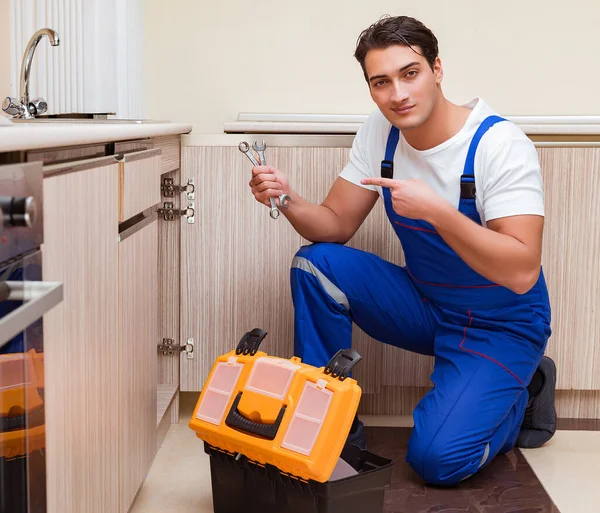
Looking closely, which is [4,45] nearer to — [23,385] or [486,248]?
[486,248]

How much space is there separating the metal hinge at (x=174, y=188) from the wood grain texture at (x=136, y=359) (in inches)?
16.7

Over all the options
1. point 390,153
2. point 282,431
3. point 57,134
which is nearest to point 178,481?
point 282,431

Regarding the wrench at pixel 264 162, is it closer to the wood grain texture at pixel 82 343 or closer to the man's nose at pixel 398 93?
the man's nose at pixel 398 93

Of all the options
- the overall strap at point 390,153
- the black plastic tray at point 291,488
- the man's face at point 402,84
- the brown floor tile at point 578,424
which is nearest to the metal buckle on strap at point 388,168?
the overall strap at point 390,153

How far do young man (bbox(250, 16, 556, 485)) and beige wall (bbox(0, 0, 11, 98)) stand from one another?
758 millimetres

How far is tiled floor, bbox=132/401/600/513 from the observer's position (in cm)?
190

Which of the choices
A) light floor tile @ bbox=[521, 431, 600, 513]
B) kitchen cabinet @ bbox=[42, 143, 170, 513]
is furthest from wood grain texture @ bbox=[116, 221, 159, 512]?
light floor tile @ bbox=[521, 431, 600, 513]

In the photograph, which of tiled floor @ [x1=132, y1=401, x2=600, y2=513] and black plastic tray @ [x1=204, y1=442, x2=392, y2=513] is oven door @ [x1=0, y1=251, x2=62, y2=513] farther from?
tiled floor @ [x1=132, y1=401, x2=600, y2=513]

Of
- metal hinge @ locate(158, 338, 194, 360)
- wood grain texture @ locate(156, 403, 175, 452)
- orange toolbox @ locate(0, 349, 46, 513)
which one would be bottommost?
wood grain texture @ locate(156, 403, 175, 452)

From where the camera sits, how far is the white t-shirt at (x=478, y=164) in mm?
1855

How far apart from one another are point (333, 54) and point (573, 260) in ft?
3.50

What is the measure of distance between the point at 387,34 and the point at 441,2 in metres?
1.03

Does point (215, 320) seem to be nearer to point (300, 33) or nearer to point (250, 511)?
point (250, 511)

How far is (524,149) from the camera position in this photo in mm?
1911
